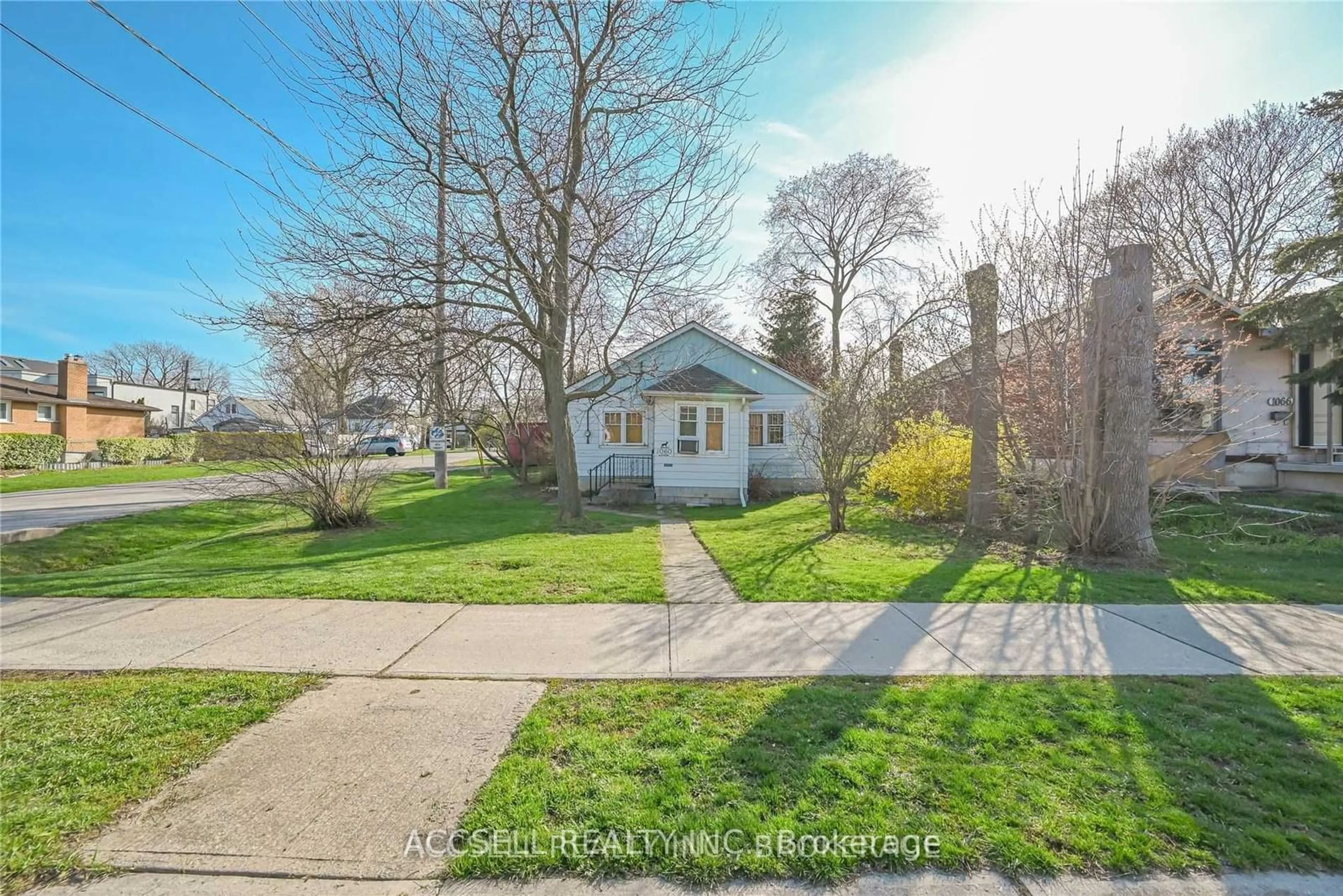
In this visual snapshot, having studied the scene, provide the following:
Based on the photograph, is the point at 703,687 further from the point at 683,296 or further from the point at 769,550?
the point at 683,296

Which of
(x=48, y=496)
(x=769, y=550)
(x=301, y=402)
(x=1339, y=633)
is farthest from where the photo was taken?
(x=48, y=496)

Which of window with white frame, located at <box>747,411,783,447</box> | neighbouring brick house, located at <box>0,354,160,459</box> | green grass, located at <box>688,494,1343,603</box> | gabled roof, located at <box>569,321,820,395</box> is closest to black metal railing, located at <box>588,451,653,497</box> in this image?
gabled roof, located at <box>569,321,820,395</box>

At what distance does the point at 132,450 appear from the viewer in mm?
27172

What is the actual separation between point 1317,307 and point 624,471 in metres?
16.2

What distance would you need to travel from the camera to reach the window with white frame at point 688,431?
1570 cm

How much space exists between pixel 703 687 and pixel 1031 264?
787 cm

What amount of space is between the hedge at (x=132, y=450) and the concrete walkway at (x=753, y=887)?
35.1 m

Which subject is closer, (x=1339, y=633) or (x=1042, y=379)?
(x=1339, y=633)

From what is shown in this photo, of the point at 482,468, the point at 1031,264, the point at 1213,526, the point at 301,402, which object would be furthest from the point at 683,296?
the point at 482,468

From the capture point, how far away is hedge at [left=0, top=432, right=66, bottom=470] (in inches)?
883

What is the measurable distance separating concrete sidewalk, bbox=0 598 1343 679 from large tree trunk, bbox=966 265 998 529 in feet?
13.6

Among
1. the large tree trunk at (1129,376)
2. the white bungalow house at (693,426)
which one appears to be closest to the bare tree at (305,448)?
the white bungalow house at (693,426)

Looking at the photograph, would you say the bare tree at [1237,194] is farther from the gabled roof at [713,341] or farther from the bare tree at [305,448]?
the bare tree at [305,448]

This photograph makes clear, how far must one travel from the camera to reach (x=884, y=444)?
12.6 m
